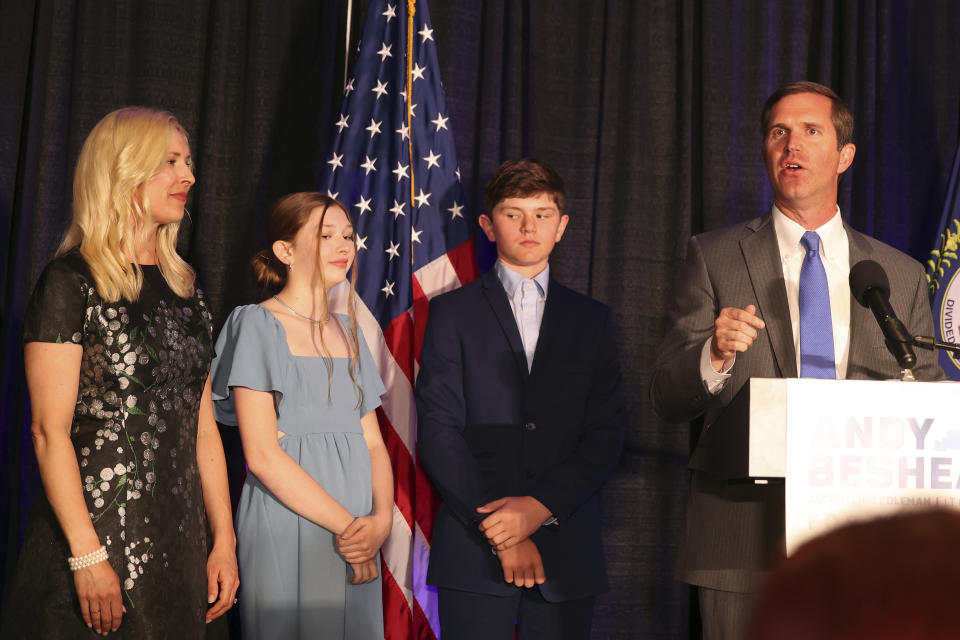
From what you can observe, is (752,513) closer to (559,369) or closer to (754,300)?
(754,300)

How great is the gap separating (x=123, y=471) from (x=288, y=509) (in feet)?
1.89

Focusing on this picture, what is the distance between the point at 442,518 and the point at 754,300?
1.23 metres

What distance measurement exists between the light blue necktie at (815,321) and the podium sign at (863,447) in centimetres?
50

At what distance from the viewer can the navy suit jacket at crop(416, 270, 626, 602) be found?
290 cm

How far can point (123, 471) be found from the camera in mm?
2371

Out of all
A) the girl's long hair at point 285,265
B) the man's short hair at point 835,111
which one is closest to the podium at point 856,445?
the man's short hair at point 835,111

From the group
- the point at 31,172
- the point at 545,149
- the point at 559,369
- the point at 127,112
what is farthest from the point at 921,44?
the point at 31,172

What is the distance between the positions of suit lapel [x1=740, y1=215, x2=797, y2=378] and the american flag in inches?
55.9

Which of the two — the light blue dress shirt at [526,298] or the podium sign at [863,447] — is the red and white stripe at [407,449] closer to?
the light blue dress shirt at [526,298]

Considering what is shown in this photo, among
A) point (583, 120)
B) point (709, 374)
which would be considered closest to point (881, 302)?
point (709, 374)

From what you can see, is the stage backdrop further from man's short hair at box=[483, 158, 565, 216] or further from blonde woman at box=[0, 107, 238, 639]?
blonde woman at box=[0, 107, 238, 639]

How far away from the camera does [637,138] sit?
4.06 metres

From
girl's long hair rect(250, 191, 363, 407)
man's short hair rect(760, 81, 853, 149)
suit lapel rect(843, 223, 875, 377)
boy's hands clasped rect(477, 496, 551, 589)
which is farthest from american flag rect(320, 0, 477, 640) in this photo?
suit lapel rect(843, 223, 875, 377)

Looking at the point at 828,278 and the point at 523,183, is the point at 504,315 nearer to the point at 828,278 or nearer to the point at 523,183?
the point at 523,183
